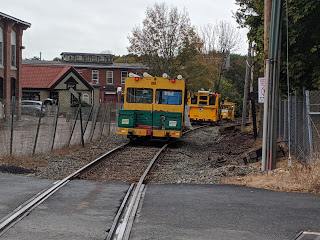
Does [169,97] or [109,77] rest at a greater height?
[109,77]

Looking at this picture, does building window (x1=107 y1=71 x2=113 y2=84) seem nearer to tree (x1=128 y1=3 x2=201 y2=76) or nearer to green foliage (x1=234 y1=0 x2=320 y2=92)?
tree (x1=128 y1=3 x2=201 y2=76)

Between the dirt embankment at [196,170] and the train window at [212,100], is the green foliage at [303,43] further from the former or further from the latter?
the train window at [212,100]

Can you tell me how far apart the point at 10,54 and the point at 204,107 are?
51.9 ft

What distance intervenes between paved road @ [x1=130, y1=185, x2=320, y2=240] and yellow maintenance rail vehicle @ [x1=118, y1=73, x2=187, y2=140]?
34.0ft

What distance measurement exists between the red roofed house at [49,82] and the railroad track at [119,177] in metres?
36.8

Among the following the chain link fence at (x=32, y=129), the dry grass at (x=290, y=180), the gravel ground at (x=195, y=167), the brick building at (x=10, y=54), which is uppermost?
the brick building at (x=10, y=54)

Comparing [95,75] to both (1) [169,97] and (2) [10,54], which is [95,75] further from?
→ (1) [169,97]

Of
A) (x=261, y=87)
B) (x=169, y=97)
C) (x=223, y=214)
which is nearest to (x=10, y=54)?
(x=169, y=97)

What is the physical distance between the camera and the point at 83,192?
9.53 metres

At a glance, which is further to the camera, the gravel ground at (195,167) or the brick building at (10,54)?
the brick building at (10,54)

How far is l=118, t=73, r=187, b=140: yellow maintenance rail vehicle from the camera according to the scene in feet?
67.7

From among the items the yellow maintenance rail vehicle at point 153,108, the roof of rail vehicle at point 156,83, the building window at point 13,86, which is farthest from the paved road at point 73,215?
the building window at point 13,86

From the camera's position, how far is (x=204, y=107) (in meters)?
41.6

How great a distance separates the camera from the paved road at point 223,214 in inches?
261
